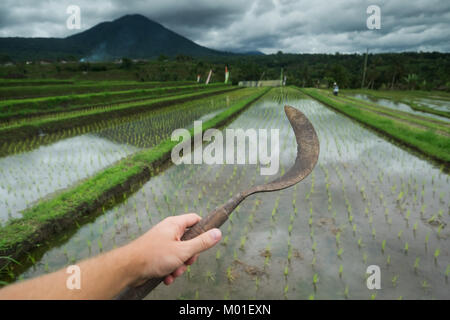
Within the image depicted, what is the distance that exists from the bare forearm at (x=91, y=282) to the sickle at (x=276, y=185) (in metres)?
0.06

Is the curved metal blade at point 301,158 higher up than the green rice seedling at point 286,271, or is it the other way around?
the curved metal blade at point 301,158

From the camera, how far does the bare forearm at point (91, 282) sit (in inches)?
28.2

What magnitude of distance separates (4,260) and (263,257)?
8.45ft

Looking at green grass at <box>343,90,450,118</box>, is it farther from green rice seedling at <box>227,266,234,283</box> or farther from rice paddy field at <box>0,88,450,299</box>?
green rice seedling at <box>227,266,234,283</box>

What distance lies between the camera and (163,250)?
938 mm

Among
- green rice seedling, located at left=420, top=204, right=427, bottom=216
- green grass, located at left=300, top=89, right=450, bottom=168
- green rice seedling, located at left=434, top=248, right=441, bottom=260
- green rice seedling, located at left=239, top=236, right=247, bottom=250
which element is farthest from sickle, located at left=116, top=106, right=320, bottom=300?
green grass, located at left=300, top=89, right=450, bottom=168

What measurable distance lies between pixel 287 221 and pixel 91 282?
9.96ft

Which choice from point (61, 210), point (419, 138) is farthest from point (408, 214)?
point (419, 138)

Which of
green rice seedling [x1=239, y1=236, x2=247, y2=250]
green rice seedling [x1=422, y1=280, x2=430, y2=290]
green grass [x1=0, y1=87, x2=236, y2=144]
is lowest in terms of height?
green rice seedling [x1=239, y1=236, x2=247, y2=250]

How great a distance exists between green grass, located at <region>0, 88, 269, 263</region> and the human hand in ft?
8.39

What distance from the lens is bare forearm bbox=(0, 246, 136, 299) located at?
0.72 m

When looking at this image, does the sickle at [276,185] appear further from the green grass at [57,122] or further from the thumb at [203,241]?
the green grass at [57,122]

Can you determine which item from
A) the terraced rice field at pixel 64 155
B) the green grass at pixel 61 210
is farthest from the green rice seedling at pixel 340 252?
the terraced rice field at pixel 64 155
